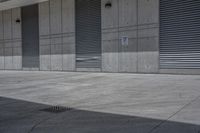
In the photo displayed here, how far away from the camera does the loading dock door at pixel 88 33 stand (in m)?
18.1

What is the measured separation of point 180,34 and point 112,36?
15.4ft

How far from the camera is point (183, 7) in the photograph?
567 inches

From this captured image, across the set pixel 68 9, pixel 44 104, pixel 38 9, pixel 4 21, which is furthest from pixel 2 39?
pixel 44 104

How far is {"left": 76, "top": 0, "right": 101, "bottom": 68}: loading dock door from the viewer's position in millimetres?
18125

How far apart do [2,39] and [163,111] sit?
23364 mm

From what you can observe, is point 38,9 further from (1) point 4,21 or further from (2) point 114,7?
(2) point 114,7

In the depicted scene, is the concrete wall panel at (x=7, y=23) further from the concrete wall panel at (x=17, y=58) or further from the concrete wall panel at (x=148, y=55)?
the concrete wall panel at (x=148, y=55)

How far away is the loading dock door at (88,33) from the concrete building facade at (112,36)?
354 mm

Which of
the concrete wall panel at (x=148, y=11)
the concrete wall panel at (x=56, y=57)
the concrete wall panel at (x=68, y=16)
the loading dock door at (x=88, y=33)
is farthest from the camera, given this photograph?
the concrete wall panel at (x=56, y=57)

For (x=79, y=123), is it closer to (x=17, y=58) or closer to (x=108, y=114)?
(x=108, y=114)

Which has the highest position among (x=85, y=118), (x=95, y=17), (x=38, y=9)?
(x=38, y=9)

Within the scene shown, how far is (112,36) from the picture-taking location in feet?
56.4

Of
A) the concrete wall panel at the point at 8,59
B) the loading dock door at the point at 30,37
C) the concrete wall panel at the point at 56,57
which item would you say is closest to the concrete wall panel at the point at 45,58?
the concrete wall panel at the point at 56,57

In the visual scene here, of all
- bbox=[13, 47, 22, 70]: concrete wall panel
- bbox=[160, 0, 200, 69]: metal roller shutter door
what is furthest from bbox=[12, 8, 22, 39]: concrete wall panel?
bbox=[160, 0, 200, 69]: metal roller shutter door
